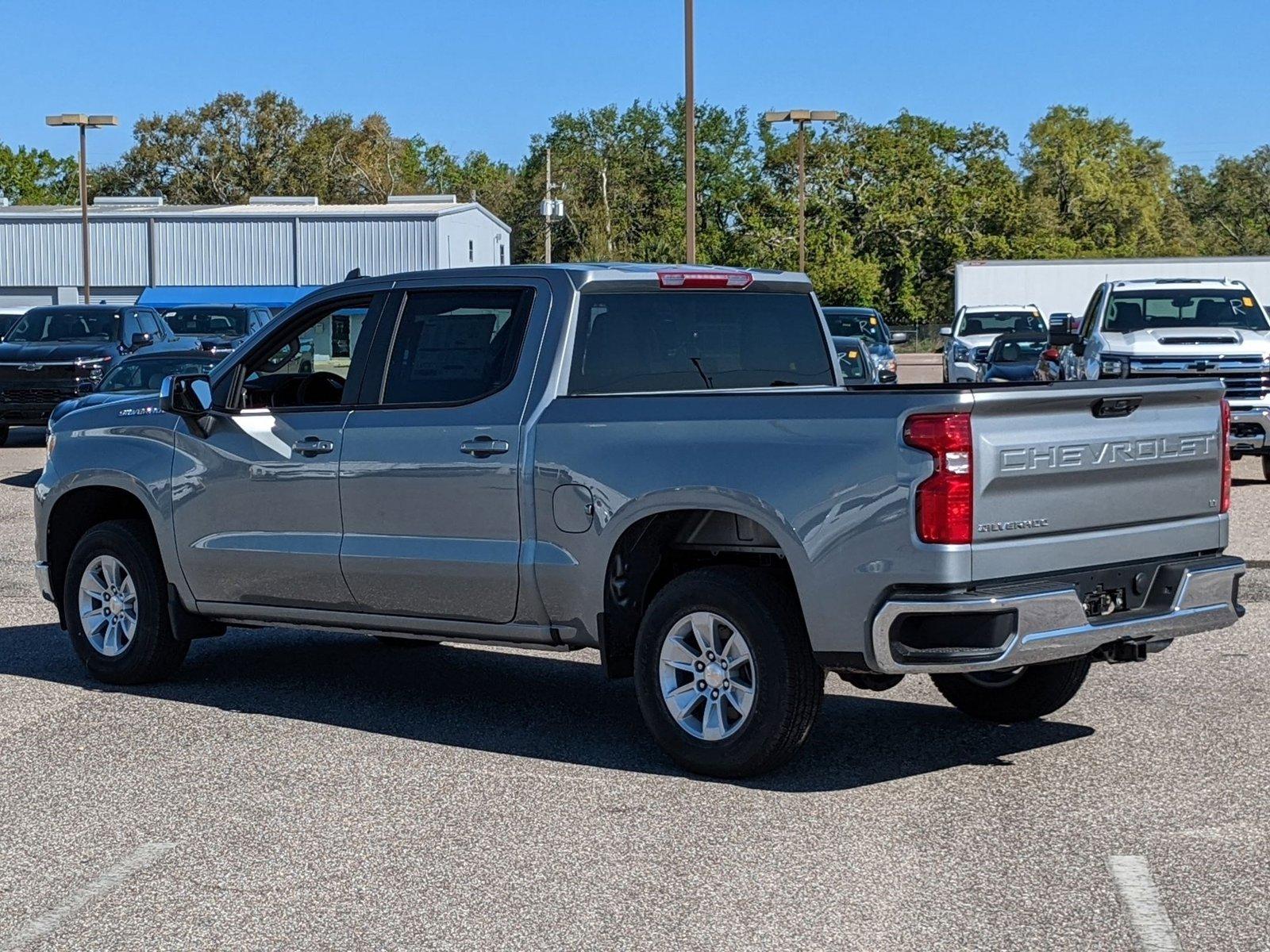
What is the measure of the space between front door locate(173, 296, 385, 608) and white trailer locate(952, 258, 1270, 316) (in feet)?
145

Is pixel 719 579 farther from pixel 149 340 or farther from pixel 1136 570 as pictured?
pixel 149 340

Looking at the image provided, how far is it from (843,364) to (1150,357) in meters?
5.16

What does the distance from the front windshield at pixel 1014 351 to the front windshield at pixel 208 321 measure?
1169 centimetres

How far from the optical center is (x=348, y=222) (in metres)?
66.6

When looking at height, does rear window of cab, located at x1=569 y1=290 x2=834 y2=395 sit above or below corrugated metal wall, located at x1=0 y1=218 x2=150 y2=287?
below

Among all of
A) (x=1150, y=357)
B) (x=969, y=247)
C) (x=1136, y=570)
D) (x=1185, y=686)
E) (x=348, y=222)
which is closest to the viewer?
(x=1136, y=570)

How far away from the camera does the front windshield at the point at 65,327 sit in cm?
2623

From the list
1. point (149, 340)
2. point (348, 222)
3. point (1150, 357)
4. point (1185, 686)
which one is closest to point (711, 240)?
point (348, 222)

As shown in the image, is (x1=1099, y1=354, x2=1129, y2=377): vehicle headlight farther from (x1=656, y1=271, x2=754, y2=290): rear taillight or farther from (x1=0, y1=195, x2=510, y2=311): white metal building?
(x1=0, y1=195, x2=510, y2=311): white metal building

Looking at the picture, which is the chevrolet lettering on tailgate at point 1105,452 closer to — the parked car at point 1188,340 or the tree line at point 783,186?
the parked car at point 1188,340

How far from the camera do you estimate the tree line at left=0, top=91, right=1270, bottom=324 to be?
83250 mm

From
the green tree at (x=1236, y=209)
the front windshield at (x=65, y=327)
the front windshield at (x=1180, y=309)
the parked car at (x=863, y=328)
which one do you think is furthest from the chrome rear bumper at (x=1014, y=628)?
the green tree at (x=1236, y=209)

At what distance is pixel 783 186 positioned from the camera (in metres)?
86.9

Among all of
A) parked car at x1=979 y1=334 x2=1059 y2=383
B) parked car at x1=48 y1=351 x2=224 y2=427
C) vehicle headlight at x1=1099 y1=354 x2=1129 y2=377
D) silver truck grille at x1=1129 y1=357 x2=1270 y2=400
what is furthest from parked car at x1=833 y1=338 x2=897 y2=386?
parked car at x1=48 y1=351 x2=224 y2=427
